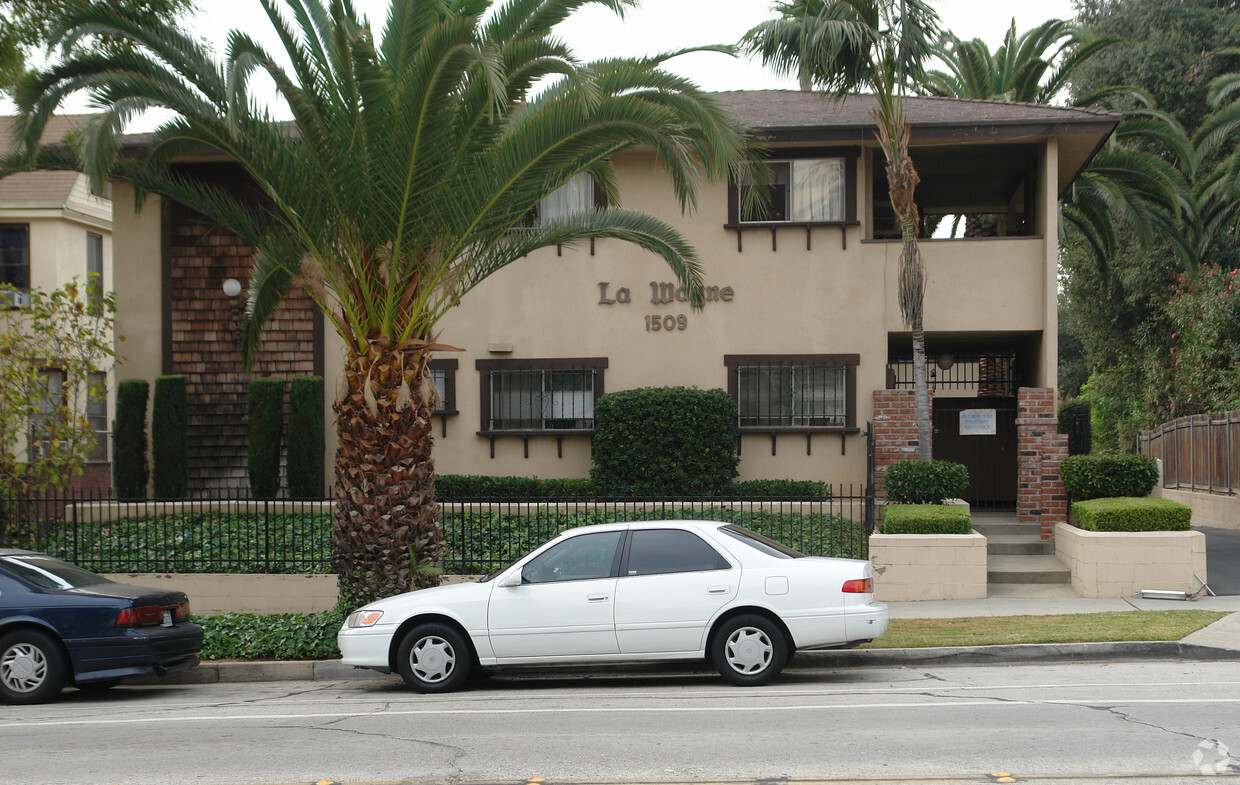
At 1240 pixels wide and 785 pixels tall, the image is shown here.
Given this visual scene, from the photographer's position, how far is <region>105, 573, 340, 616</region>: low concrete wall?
1434cm

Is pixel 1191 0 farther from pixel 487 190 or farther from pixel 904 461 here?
pixel 487 190

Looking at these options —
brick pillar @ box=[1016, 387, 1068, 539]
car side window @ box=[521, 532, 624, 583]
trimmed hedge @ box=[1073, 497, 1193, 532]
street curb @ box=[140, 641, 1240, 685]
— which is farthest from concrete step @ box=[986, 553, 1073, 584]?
car side window @ box=[521, 532, 624, 583]

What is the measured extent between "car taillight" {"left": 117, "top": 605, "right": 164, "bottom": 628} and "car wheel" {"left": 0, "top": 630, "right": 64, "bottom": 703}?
0.62 m

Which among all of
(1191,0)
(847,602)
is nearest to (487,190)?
(847,602)

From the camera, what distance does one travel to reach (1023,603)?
13039mm

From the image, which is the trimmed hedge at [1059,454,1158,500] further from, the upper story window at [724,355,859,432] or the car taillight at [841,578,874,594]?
the car taillight at [841,578,874,594]

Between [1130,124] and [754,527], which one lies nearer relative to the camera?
[754,527]

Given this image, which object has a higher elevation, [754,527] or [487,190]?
[487,190]

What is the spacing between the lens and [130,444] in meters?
17.3

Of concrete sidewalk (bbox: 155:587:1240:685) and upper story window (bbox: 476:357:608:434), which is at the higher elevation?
upper story window (bbox: 476:357:608:434)

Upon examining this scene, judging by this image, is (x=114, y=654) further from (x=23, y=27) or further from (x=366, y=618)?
(x=23, y=27)

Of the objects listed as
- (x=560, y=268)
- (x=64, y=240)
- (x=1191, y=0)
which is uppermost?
(x=1191, y=0)

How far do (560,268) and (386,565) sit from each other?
24.0 ft

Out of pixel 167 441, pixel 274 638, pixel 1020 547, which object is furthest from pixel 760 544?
pixel 167 441
